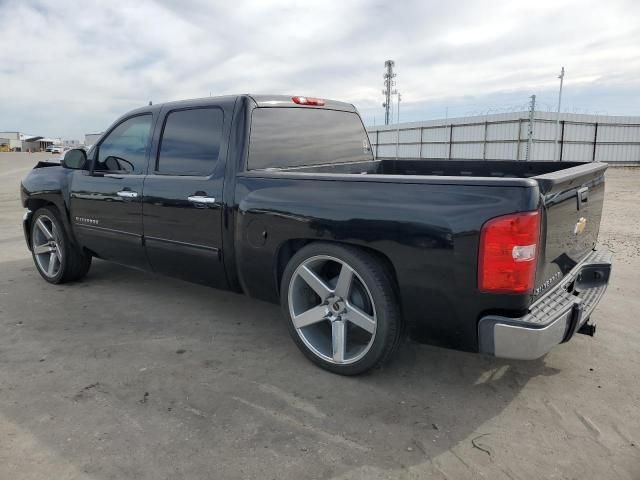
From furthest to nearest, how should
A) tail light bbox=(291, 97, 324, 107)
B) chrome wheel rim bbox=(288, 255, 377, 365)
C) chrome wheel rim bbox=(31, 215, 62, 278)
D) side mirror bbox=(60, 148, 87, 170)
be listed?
1. chrome wheel rim bbox=(31, 215, 62, 278)
2. side mirror bbox=(60, 148, 87, 170)
3. tail light bbox=(291, 97, 324, 107)
4. chrome wheel rim bbox=(288, 255, 377, 365)

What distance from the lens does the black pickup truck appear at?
246 centimetres

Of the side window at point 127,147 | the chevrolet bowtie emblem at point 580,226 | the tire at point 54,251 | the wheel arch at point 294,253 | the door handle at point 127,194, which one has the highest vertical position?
the side window at point 127,147

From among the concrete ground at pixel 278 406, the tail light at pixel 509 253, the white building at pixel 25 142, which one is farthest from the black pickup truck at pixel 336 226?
the white building at pixel 25 142

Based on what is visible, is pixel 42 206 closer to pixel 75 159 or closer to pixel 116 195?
pixel 75 159

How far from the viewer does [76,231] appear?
487 centimetres

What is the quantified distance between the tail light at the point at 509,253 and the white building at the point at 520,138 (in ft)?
74.1

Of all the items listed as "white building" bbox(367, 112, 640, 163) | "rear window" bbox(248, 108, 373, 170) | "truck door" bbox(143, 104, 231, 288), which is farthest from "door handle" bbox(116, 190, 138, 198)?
"white building" bbox(367, 112, 640, 163)

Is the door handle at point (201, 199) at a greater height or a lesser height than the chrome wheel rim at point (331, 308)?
greater

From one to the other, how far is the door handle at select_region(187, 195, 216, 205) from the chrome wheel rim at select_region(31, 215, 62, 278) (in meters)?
2.18

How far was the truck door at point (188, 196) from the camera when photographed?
362cm

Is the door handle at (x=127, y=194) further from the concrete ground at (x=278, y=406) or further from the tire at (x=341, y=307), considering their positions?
the tire at (x=341, y=307)

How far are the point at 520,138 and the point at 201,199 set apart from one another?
22.8 metres

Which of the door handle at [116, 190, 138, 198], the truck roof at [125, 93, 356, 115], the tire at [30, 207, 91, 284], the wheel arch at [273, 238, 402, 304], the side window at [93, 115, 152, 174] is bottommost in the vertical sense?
the tire at [30, 207, 91, 284]

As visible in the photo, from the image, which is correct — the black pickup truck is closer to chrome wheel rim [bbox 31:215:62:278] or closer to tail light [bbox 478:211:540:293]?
tail light [bbox 478:211:540:293]
